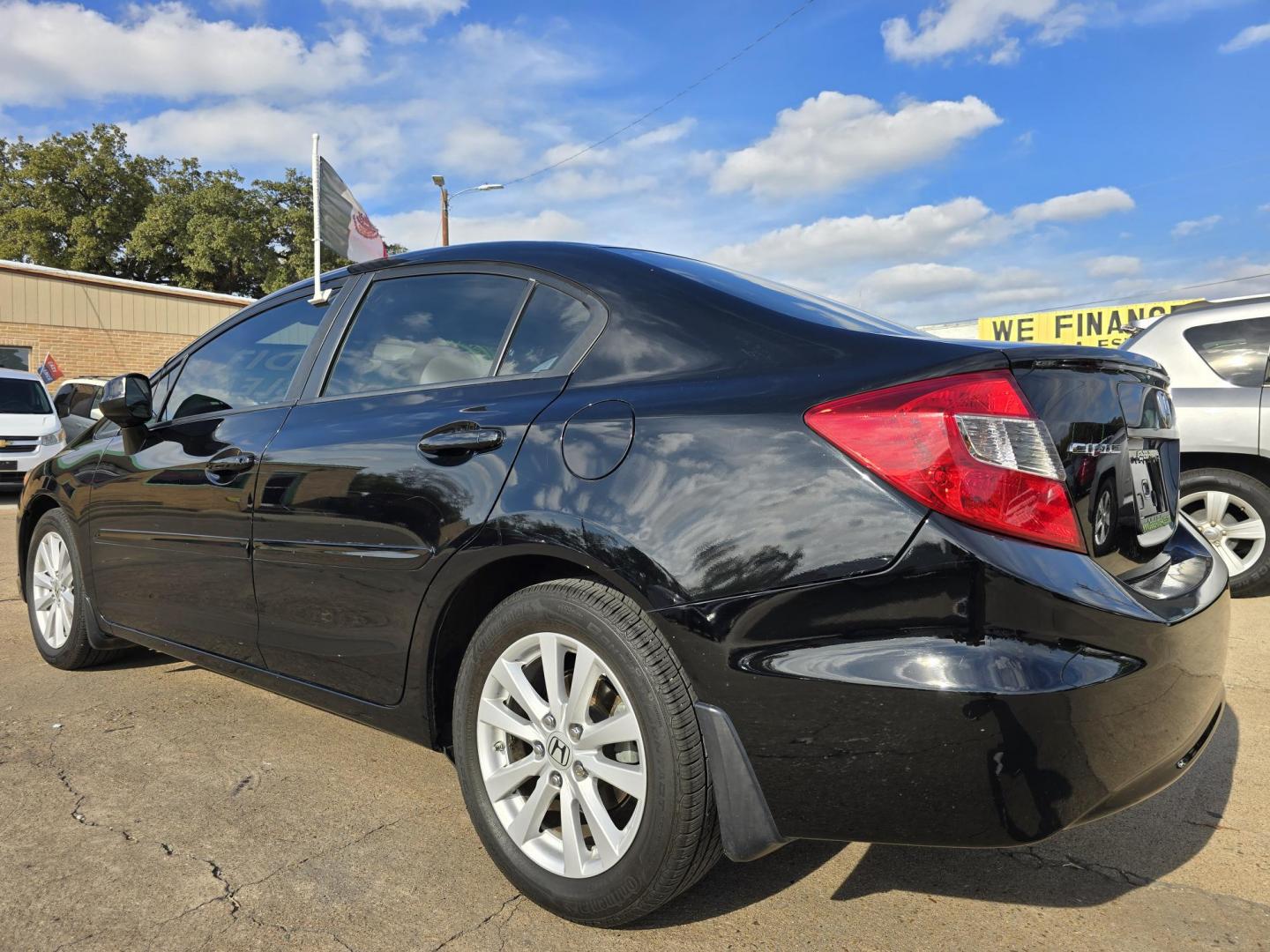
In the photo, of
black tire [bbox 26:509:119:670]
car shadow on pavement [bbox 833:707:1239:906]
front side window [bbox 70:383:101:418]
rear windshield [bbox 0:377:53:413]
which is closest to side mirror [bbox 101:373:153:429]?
black tire [bbox 26:509:119:670]

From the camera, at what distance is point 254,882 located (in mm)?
2246

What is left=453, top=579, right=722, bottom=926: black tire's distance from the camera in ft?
6.01

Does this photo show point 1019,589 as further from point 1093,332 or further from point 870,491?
point 1093,332

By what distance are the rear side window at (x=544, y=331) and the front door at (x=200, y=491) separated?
91cm

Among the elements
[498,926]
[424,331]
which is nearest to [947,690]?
[498,926]

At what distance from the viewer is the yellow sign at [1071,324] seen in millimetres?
20625

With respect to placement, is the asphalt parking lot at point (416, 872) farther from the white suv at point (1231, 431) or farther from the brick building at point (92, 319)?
the brick building at point (92, 319)

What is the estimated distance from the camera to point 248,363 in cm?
333

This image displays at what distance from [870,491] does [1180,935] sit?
1.24 m

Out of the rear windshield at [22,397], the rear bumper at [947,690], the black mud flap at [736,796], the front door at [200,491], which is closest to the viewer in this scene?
the rear bumper at [947,690]

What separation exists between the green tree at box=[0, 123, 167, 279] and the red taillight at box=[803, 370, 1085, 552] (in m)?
42.6

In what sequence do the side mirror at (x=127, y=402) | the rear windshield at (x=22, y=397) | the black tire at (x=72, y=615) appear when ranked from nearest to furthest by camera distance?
the side mirror at (x=127, y=402) < the black tire at (x=72, y=615) < the rear windshield at (x=22, y=397)

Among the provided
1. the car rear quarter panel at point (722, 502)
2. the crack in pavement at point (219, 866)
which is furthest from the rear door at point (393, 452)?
the crack in pavement at point (219, 866)

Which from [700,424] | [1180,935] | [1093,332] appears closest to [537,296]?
[700,424]
